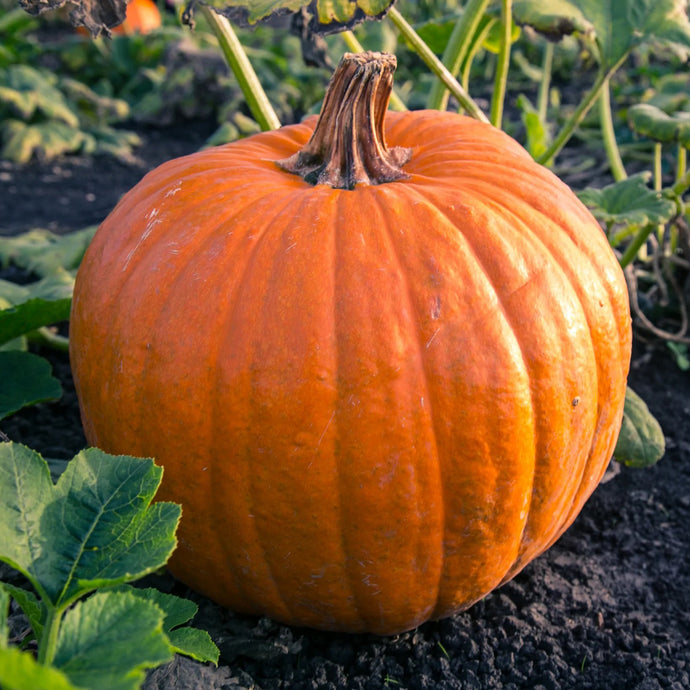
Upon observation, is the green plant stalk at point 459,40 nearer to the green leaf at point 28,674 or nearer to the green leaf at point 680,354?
the green leaf at point 680,354

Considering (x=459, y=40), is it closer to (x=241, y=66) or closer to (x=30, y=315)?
(x=241, y=66)

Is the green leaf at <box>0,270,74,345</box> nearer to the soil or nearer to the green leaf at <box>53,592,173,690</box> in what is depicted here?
the soil

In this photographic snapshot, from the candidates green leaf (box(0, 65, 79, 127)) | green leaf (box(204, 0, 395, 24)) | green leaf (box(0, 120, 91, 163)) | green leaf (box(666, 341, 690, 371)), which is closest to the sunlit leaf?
green leaf (box(204, 0, 395, 24))

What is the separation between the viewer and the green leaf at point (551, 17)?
2.35m

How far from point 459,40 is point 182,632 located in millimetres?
2011

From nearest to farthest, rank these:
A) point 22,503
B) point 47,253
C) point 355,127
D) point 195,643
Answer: point 22,503
point 195,643
point 355,127
point 47,253

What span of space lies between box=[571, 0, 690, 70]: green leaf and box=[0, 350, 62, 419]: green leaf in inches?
73.3

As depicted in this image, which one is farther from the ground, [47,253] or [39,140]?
[47,253]

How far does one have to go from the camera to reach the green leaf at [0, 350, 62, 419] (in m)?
1.91

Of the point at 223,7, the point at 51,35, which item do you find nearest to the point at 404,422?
the point at 223,7

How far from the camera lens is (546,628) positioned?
177 cm

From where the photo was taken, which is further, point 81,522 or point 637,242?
point 637,242

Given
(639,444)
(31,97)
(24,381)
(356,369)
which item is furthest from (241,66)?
(31,97)

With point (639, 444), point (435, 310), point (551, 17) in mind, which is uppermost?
point (551, 17)
